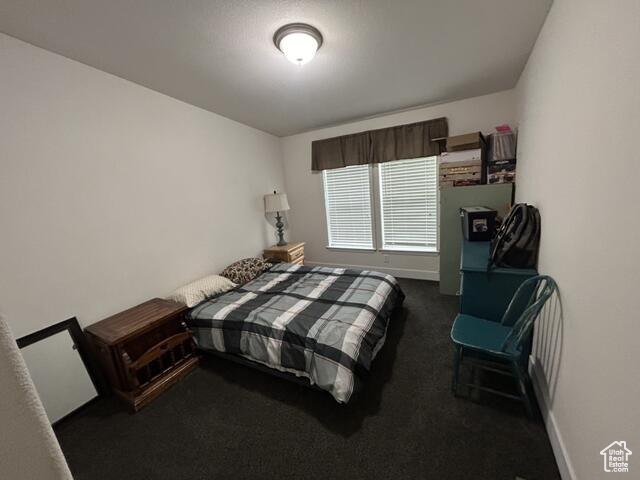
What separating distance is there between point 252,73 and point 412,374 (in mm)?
2874

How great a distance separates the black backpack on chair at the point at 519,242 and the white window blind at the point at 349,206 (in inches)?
88.4

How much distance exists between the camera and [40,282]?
5.77 ft

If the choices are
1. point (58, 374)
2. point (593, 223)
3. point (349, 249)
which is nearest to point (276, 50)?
point (593, 223)

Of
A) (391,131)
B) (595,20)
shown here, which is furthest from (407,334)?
(391,131)

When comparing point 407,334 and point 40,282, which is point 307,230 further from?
point 40,282

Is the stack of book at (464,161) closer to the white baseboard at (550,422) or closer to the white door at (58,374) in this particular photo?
the white baseboard at (550,422)

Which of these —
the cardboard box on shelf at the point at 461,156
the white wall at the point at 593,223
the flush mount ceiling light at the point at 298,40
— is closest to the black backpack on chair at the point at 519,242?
the white wall at the point at 593,223

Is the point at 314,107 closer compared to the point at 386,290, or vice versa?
the point at 386,290

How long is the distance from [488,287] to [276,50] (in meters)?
2.41

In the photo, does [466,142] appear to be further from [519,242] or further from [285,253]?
[285,253]

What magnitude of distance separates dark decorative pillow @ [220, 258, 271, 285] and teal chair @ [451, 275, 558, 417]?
229 centimetres

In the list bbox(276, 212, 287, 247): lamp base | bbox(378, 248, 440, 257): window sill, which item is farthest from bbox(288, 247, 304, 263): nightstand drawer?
bbox(378, 248, 440, 257): window sill

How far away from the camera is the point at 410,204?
3.72 m

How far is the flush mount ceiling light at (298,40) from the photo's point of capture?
1.69 m
